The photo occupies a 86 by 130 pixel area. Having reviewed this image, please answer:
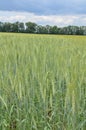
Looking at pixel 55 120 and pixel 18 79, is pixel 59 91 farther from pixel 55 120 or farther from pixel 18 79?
pixel 18 79

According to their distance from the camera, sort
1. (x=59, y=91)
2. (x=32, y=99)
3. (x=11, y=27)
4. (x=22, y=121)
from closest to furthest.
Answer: (x=22, y=121) → (x=32, y=99) → (x=59, y=91) → (x=11, y=27)

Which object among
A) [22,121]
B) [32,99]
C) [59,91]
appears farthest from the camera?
[59,91]

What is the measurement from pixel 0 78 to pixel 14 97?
0.70ft

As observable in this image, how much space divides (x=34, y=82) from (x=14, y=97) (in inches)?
6.5

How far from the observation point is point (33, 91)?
1671 mm

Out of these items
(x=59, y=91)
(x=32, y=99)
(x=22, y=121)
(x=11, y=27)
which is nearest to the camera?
(x=22, y=121)

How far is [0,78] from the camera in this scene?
71.7 inches

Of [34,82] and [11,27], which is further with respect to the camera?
[11,27]

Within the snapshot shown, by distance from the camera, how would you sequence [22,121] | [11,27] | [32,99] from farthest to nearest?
[11,27] → [32,99] → [22,121]

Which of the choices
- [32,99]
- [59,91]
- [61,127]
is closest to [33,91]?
[32,99]

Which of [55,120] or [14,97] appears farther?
[14,97]

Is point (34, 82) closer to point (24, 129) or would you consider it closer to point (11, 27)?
point (24, 129)

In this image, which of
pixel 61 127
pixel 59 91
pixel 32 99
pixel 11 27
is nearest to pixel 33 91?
pixel 32 99

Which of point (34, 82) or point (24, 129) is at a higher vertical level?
point (34, 82)
